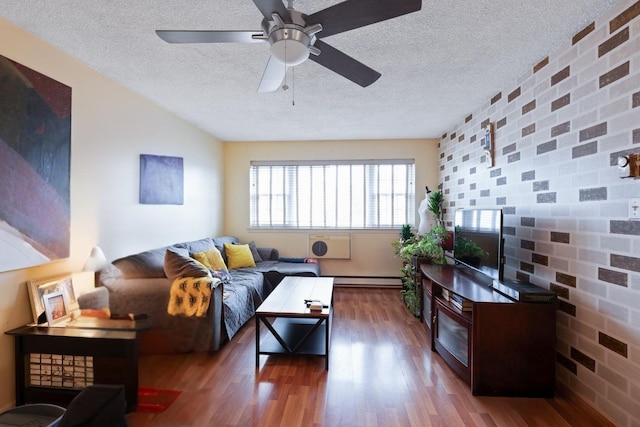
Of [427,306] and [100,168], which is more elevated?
[100,168]

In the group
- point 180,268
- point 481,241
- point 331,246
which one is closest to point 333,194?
point 331,246

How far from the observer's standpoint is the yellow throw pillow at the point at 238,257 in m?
4.00

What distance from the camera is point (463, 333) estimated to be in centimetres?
209

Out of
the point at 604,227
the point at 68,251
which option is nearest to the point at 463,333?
the point at 604,227

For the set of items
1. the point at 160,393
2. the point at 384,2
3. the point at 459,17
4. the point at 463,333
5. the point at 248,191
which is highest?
the point at 459,17

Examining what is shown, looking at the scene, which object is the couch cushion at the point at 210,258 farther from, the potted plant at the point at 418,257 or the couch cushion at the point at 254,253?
the potted plant at the point at 418,257

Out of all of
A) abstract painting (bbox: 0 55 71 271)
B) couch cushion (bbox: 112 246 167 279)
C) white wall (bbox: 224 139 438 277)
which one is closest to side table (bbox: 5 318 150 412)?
abstract painting (bbox: 0 55 71 271)

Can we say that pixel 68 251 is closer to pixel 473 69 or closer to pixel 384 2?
pixel 384 2

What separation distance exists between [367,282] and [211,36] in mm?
3982

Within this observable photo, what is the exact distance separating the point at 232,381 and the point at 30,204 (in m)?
1.75

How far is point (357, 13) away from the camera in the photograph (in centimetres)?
123

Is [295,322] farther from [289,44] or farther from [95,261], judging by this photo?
[289,44]

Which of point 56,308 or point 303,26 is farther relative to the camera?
point 56,308

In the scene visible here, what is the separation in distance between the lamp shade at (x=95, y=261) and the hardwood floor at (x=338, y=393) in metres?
0.84
